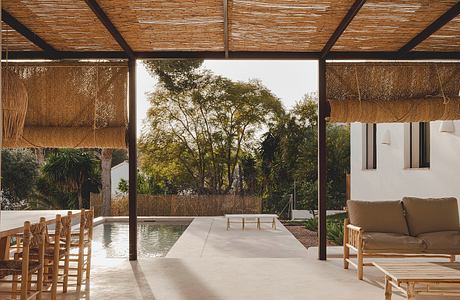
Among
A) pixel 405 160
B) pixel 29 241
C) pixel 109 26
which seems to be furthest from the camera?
pixel 405 160

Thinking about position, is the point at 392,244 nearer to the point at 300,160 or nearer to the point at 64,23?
the point at 64,23

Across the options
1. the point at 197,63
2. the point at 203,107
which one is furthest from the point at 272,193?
the point at 197,63

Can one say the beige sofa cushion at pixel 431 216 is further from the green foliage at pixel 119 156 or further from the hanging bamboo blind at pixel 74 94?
the green foliage at pixel 119 156

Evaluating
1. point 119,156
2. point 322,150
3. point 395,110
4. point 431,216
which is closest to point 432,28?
point 395,110

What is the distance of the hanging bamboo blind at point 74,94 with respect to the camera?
707 centimetres

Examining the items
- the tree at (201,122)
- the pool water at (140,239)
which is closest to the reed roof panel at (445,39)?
the pool water at (140,239)

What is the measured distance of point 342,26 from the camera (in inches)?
235

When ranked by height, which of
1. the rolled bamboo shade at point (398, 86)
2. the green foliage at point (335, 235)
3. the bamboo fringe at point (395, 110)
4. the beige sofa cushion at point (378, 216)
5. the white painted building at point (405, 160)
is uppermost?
the rolled bamboo shade at point (398, 86)

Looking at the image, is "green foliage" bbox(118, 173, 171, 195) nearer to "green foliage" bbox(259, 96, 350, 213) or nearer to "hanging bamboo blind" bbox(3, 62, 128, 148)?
"green foliage" bbox(259, 96, 350, 213)

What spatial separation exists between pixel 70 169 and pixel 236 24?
510 inches

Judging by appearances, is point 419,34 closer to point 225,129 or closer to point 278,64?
point 225,129

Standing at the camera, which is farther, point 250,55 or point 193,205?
point 193,205

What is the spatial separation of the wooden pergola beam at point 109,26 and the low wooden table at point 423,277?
3786mm

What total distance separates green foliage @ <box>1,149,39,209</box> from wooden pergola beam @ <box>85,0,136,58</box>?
11943 millimetres
